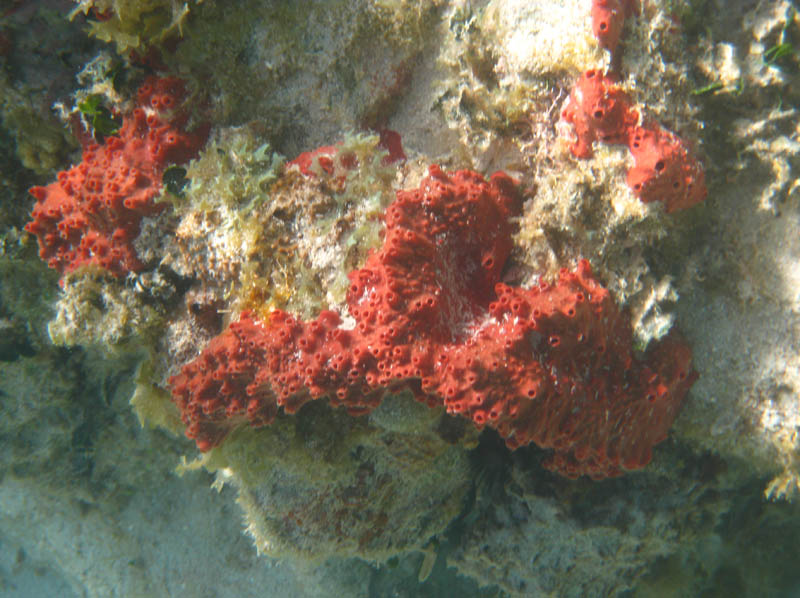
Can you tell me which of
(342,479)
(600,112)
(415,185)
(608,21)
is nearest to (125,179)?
(415,185)

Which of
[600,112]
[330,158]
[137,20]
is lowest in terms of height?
[600,112]

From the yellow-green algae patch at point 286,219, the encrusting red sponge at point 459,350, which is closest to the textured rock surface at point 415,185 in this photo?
the yellow-green algae patch at point 286,219

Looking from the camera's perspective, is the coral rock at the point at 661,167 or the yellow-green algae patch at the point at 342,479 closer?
the coral rock at the point at 661,167

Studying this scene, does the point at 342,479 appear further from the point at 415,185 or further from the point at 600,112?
the point at 600,112

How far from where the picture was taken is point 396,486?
370cm

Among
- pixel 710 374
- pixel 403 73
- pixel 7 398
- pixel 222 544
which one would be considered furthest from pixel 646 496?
pixel 7 398

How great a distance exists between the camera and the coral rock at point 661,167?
2326 millimetres

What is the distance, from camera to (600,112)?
2.38 metres

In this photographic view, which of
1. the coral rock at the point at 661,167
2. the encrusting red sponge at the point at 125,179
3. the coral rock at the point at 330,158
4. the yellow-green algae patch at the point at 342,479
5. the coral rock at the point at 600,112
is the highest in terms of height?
the encrusting red sponge at the point at 125,179

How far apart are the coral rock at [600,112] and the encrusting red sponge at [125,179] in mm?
2193

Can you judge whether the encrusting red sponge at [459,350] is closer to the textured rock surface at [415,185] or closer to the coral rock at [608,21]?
the textured rock surface at [415,185]

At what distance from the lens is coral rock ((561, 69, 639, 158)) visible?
239cm

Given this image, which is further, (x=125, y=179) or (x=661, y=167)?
(x=125, y=179)

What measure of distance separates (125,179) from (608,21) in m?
2.75
